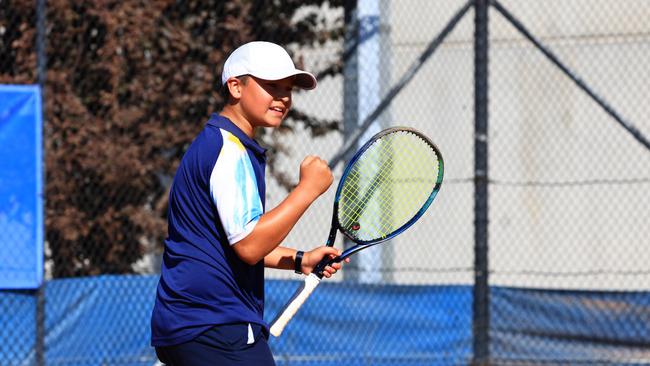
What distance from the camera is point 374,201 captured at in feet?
14.4

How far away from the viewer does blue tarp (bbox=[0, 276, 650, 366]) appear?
7.15 m

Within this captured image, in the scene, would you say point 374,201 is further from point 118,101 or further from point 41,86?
point 118,101

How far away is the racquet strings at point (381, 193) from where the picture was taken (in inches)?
157

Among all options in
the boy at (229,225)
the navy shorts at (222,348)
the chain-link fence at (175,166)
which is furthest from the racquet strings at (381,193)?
the chain-link fence at (175,166)

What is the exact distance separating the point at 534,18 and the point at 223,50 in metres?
3.86

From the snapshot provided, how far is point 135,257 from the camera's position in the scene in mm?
7590

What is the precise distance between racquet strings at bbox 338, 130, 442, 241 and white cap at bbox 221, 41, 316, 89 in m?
0.72

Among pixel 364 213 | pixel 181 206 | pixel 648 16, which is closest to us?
pixel 181 206

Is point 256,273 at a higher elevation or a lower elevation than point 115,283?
higher

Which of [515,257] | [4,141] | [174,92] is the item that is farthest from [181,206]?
[515,257]

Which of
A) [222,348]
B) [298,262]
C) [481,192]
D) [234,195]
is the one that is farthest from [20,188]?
[234,195]

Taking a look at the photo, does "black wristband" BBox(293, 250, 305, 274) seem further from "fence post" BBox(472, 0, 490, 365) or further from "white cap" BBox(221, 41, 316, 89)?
"fence post" BBox(472, 0, 490, 365)

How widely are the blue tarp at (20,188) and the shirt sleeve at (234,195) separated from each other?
159 inches

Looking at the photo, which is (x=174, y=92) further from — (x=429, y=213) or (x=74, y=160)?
(x=429, y=213)
